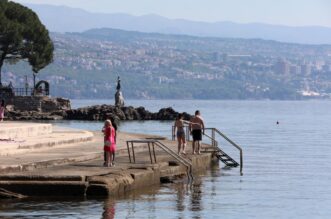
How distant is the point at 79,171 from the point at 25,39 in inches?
2982

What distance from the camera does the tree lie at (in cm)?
10088

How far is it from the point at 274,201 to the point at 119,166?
14.9 ft

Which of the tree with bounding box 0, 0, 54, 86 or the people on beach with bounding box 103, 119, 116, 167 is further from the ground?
the tree with bounding box 0, 0, 54, 86

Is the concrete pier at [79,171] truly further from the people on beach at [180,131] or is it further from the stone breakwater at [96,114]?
the stone breakwater at [96,114]

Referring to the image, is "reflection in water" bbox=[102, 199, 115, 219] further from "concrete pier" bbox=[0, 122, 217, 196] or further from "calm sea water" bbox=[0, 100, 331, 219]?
"concrete pier" bbox=[0, 122, 217, 196]

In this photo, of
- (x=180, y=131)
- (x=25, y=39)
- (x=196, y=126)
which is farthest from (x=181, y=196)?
(x=25, y=39)

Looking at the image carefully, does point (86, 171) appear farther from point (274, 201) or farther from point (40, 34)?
point (40, 34)

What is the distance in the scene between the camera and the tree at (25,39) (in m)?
101

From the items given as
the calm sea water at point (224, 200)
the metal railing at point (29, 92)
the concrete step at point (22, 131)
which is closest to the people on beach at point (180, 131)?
the calm sea water at point (224, 200)

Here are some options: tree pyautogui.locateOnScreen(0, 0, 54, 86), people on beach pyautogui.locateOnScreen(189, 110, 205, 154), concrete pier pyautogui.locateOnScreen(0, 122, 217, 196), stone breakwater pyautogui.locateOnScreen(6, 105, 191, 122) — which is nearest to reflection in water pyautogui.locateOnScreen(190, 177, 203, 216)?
concrete pier pyautogui.locateOnScreen(0, 122, 217, 196)

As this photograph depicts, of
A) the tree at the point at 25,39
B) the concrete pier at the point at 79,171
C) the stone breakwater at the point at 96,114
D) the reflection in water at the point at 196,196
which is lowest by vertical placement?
the stone breakwater at the point at 96,114

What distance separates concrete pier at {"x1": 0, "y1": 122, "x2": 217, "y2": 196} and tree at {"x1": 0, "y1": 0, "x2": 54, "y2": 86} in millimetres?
63832

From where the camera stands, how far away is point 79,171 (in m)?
28.5

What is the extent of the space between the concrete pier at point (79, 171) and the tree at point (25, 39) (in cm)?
6383
